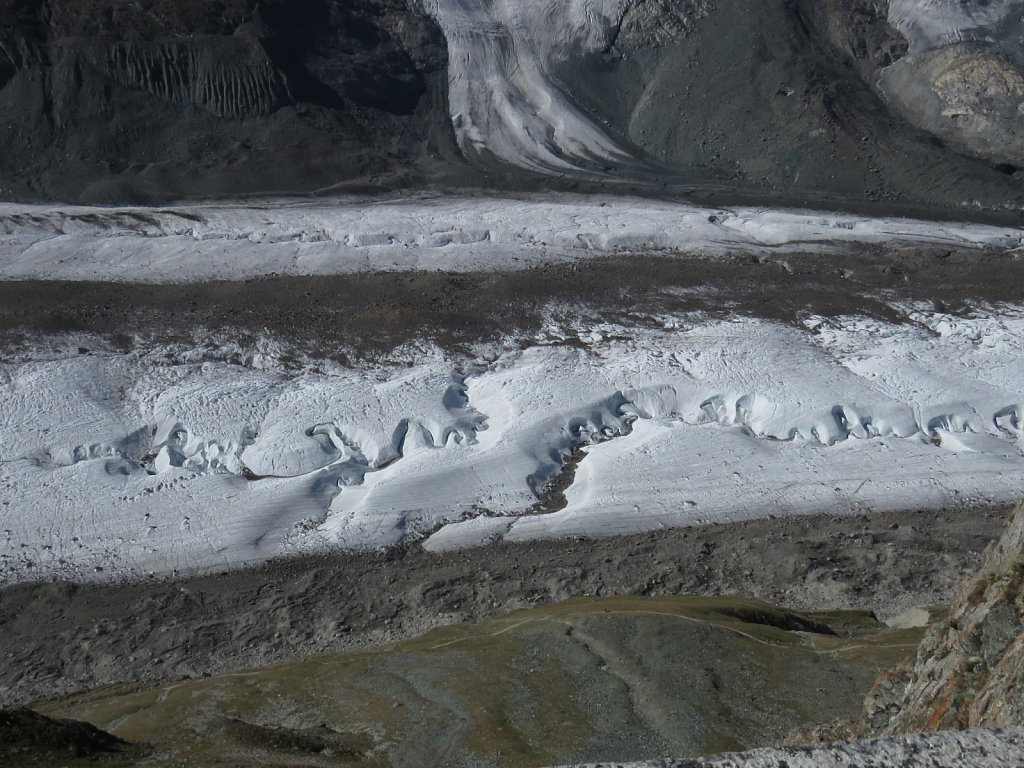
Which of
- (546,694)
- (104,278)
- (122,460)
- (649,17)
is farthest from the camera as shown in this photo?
(649,17)

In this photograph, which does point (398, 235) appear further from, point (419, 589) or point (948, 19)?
point (948, 19)

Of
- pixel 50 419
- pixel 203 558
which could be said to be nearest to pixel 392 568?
pixel 203 558

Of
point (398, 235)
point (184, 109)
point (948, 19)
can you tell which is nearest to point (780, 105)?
point (948, 19)

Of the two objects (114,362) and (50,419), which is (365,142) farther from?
(50,419)

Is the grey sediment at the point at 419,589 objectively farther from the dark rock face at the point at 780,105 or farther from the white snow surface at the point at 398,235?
the dark rock face at the point at 780,105

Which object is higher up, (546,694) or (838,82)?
(838,82)

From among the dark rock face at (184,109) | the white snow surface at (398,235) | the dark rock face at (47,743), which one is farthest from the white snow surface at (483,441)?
the dark rock face at (184,109)

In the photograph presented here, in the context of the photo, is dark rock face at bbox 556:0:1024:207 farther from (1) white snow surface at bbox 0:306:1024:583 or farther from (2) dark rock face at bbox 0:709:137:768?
(2) dark rock face at bbox 0:709:137:768
